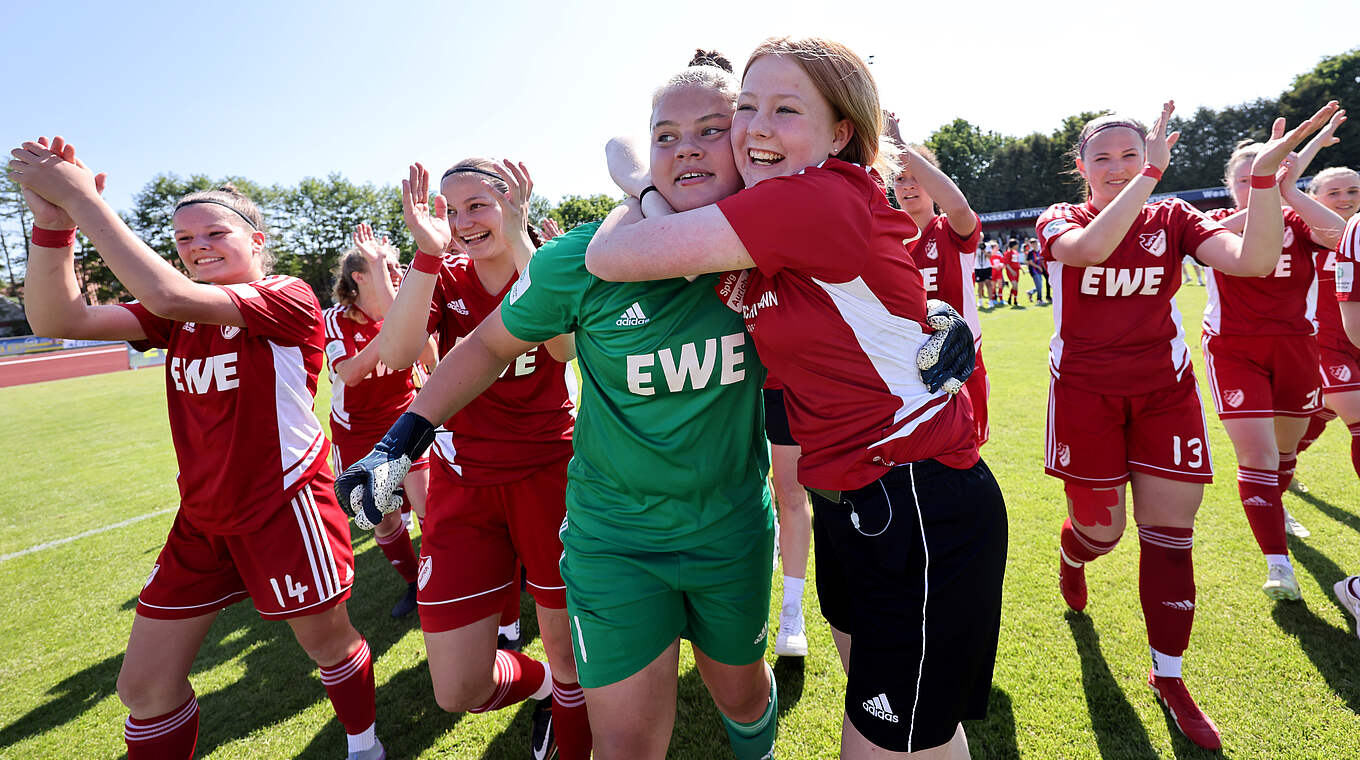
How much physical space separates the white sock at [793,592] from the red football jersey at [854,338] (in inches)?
82.7

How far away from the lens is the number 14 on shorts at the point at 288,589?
2.70 metres

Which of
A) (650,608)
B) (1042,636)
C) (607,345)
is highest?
(607,345)

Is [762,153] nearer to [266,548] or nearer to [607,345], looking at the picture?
[607,345]

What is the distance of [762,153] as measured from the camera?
1756 millimetres

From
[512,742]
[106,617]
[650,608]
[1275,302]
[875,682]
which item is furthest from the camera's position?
[106,617]

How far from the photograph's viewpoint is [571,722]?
2734 millimetres

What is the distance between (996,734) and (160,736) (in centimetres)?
353

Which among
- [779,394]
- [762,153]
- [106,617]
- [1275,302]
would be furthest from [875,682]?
[106,617]

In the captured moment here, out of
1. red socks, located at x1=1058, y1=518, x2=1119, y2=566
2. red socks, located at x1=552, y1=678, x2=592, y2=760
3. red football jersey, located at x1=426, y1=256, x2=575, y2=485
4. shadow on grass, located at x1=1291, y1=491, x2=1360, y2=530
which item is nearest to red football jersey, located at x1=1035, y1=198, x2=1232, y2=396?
red socks, located at x1=1058, y1=518, x2=1119, y2=566

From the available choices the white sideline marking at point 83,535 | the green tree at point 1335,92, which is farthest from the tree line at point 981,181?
the white sideline marking at point 83,535

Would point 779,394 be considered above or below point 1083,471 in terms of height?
above

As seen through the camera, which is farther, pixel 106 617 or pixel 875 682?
pixel 106 617

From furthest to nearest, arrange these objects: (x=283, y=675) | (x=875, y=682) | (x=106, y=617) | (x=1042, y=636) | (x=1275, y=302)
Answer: (x=106, y=617) < (x=1275, y=302) < (x=283, y=675) < (x=1042, y=636) < (x=875, y=682)

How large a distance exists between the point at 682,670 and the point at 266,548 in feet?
7.27
